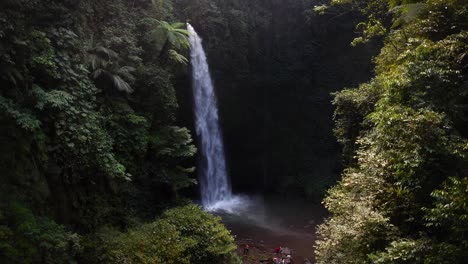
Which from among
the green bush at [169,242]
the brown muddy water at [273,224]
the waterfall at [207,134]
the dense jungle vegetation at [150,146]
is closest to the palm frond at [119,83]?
the dense jungle vegetation at [150,146]

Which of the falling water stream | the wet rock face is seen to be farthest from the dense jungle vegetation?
the wet rock face

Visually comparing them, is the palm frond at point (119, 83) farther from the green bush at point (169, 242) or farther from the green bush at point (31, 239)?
the green bush at point (31, 239)

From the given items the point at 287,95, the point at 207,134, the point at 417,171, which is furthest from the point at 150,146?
the point at 287,95

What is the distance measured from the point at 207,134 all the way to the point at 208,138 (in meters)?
0.24

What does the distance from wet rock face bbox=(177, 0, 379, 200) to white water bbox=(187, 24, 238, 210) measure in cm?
121

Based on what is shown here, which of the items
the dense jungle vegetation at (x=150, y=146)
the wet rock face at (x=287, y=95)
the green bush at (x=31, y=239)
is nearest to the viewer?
the green bush at (x=31, y=239)

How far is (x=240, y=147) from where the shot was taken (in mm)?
23281

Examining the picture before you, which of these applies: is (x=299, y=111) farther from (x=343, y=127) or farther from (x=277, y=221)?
(x=343, y=127)

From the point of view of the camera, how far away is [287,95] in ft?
77.1

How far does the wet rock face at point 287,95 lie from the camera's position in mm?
22062

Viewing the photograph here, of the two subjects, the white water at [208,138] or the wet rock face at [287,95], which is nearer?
the white water at [208,138]

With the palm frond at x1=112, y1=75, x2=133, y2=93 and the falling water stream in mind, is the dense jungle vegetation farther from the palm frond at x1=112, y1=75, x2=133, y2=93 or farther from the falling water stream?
the falling water stream

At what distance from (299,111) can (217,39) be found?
7.43 meters

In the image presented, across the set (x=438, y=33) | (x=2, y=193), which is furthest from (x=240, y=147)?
(x=2, y=193)
